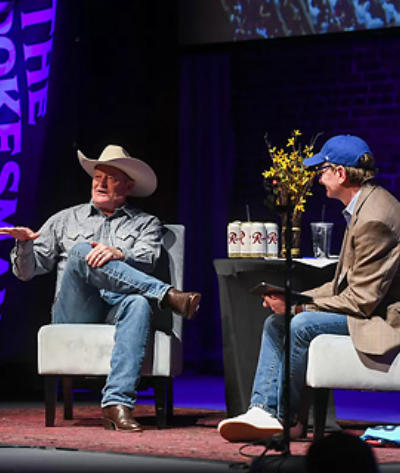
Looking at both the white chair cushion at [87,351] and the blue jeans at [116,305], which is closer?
the blue jeans at [116,305]

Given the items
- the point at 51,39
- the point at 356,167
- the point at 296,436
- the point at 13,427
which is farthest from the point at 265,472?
the point at 51,39

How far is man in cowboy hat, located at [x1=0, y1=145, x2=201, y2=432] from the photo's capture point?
4.09m

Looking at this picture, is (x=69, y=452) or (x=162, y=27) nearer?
(x=69, y=452)

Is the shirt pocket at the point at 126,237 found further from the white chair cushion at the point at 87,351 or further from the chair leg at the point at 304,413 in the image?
the chair leg at the point at 304,413

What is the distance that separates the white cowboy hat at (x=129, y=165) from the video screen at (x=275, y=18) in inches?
Result: 100

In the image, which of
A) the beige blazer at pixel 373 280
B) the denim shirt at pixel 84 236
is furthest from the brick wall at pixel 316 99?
the beige blazer at pixel 373 280

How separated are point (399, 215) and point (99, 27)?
3.29m

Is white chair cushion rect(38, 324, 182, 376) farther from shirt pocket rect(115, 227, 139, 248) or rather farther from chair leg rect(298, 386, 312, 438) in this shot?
chair leg rect(298, 386, 312, 438)

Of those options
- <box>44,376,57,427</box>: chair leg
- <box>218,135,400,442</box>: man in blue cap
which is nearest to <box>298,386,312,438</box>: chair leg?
<box>218,135,400,442</box>: man in blue cap

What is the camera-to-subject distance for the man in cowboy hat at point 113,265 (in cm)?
409

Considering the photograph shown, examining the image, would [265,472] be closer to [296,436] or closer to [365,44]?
[296,436]

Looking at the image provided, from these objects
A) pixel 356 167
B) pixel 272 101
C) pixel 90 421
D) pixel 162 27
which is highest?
pixel 162 27

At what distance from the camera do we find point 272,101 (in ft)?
24.2

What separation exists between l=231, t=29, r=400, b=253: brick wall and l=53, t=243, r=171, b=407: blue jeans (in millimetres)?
2979
